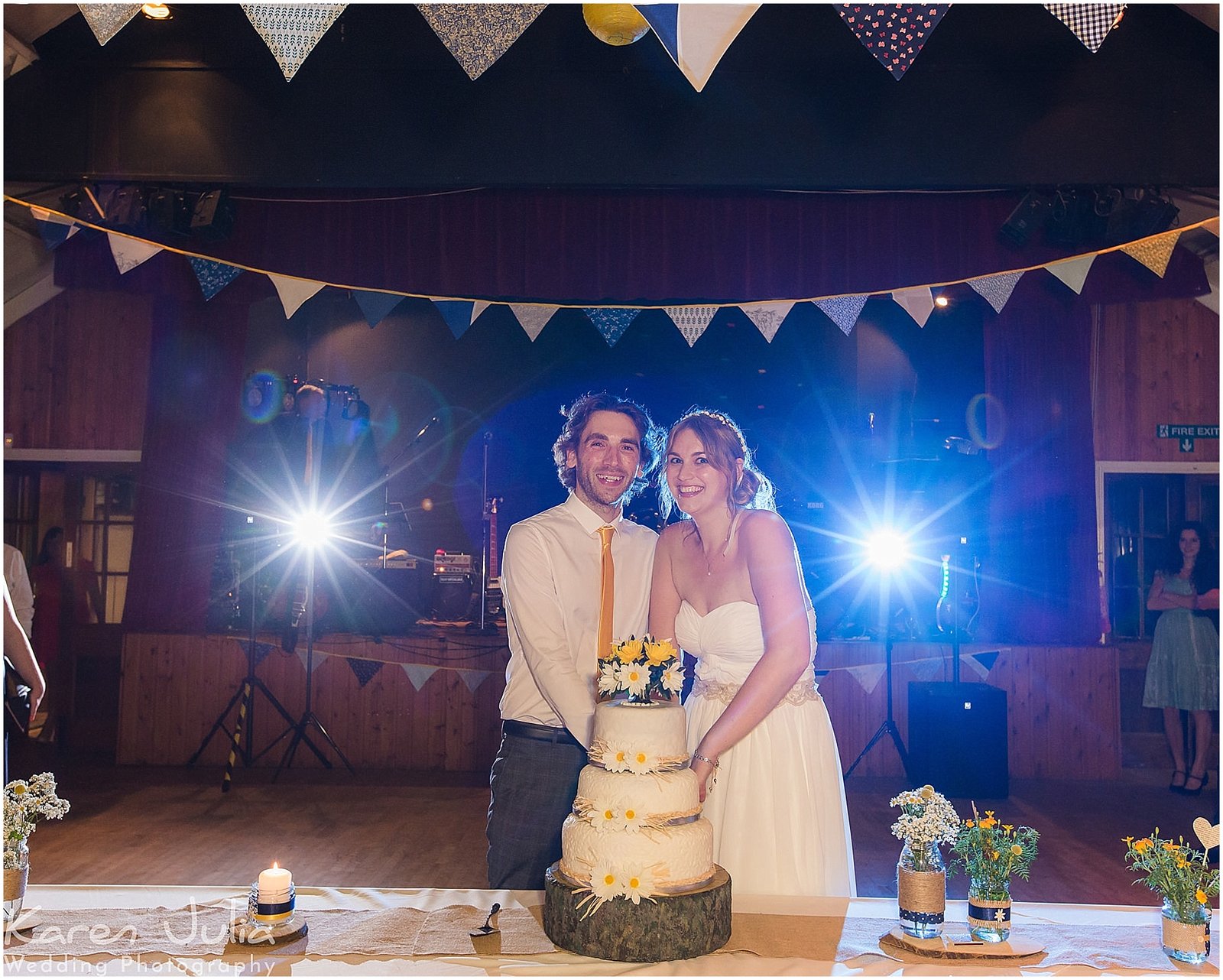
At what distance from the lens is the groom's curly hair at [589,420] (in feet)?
9.28

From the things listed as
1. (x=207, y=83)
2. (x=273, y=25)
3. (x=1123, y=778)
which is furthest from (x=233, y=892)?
(x=1123, y=778)

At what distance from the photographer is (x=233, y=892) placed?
86.8 inches

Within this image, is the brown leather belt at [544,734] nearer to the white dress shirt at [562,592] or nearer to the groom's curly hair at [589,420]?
the white dress shirt at [562,592]

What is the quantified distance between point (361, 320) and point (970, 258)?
5.20m

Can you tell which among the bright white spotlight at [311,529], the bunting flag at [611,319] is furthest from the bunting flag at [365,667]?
the bunting flag at [611,319]

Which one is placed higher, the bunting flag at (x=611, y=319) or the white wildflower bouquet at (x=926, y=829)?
the bunting flag at (x=611, y=319)

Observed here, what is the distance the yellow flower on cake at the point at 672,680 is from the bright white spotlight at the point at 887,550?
650 centimetres

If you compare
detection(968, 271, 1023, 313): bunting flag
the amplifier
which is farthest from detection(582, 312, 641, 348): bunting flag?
the amplifier

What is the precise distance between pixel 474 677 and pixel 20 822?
5.05 meters

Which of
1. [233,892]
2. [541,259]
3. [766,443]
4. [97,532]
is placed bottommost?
[233,892]

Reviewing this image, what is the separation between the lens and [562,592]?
9.30ft

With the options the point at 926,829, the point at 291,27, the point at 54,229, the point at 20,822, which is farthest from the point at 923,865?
the point at 54,229

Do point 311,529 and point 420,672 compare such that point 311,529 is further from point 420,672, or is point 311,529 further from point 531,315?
point 531,315

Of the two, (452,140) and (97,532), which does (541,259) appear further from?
(97,532)
